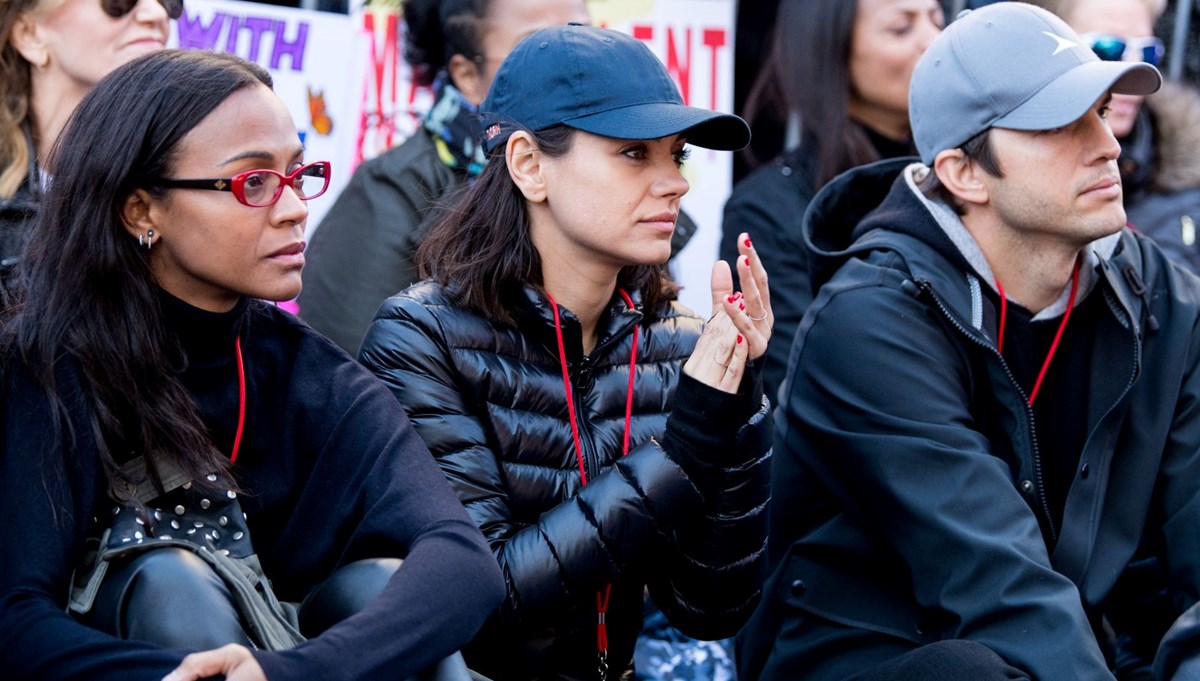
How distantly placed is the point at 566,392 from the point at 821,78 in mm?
2191

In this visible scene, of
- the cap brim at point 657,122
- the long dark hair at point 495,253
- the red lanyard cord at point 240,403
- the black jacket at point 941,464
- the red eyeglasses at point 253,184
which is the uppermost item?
the cap brim at point 657,122

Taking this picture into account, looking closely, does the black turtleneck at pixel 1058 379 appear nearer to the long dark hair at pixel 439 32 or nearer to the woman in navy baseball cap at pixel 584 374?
the woman in navy baseball cap at pixel 584 374

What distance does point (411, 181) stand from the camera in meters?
4.57

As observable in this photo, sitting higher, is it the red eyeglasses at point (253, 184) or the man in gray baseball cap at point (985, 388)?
the red eyeglasses at point (253, 184)

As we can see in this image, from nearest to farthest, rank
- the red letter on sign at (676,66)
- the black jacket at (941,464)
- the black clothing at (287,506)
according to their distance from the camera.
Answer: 1. the black clothing at (287,506)
2. the black jacket at (941,464)
3. the red letter on sign at (676,66)

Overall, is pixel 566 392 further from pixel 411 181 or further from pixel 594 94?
pixel 411 181

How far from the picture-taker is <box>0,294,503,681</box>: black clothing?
266 centimetres

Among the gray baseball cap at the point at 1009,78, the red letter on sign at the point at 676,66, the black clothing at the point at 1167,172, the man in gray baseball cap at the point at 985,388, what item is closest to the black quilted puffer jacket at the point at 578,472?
the man in gray baseball cap at the point at 985,388

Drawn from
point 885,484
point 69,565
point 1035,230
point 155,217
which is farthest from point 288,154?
point 1035,230

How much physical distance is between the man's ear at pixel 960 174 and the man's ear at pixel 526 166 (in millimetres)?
1113

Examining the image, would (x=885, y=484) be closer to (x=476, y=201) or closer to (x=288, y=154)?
(x=476, y=201)

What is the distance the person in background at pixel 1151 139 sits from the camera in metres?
5.38

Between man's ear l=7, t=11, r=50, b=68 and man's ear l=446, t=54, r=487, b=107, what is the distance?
4.14 feet

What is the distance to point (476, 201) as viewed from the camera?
3.69m
